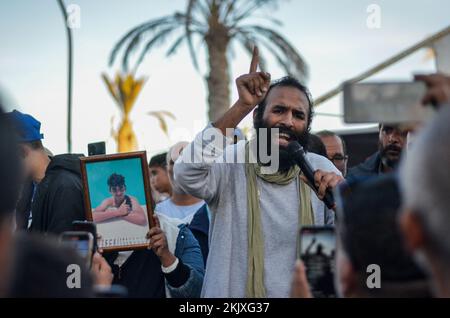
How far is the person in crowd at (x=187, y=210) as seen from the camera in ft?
19.6

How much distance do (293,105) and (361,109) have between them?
2529mm

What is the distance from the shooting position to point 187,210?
262 inches

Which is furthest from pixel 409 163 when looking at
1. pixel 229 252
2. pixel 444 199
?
pixel 229 252

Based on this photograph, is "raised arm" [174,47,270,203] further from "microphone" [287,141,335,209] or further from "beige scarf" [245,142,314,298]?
"microphone" [287,141,335,209]

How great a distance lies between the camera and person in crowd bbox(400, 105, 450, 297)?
1854 mm

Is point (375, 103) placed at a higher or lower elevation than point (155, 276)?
higher

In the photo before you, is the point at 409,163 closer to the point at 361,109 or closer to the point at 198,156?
the point at 361,109

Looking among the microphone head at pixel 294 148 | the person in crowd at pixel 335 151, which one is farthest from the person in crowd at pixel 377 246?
the person in crowd at pixel 335 151

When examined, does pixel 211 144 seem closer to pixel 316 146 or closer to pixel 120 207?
pixel 120 207

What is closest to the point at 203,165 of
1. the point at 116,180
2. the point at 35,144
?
the point at 116,180

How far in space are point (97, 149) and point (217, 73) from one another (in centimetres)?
1306

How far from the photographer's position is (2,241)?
1923mm

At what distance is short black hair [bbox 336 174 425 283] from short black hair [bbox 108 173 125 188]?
102 inches

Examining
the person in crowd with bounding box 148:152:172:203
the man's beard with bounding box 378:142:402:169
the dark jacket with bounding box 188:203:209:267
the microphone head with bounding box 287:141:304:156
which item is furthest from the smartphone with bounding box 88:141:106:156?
the person in crowd with bounding box 148:152:172:203
